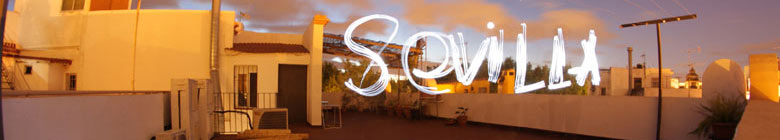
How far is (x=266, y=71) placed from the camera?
12.8m

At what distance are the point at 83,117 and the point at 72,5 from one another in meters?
11.0

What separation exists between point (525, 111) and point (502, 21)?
99.7 inches

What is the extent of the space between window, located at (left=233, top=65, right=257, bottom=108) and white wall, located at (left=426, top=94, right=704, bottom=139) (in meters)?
6.51

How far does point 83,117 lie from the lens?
249 inches

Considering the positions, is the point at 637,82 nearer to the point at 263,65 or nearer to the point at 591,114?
the point at 591,114

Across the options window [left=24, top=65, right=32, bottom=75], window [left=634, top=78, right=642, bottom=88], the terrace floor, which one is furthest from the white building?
window [left=634, top=78, right=642, bottom=88]

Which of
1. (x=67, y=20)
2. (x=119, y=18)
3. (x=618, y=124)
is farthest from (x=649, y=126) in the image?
(x=67, y=20)

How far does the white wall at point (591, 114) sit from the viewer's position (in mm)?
9945

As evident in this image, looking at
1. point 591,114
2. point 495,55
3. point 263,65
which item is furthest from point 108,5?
point 591,114

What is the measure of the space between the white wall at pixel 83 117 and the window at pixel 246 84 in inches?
170

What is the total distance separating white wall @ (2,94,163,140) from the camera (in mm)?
5093

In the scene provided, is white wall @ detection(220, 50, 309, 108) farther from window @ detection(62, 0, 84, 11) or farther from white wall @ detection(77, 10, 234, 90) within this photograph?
window @ detection(62, 0, 84, 11)

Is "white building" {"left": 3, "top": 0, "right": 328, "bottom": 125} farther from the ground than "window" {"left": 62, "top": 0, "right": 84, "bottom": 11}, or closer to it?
closer to it

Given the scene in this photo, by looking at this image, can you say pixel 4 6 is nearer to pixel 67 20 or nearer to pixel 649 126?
pixel 649 126
